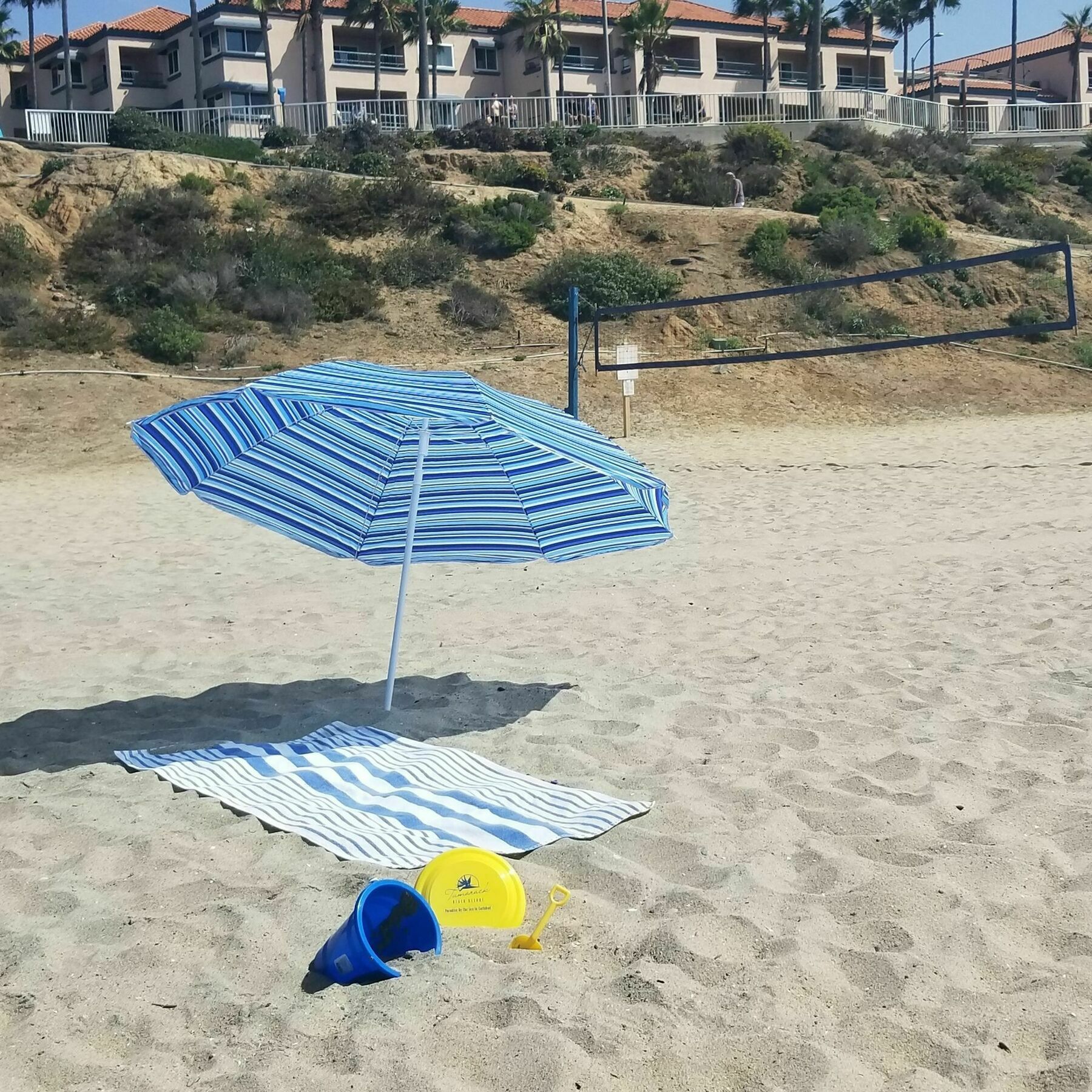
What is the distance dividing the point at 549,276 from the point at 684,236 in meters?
4.47

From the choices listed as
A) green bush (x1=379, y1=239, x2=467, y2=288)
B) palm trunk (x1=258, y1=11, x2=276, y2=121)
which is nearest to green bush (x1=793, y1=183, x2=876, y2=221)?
green bush (x1=379, y1=239, x2=467, y2=288)

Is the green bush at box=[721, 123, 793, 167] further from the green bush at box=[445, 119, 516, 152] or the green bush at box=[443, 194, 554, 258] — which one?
the green bush at box=[443, 194, 554, 258]

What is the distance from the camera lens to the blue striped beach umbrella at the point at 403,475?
5.16m

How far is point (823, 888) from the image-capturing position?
12.4 feet

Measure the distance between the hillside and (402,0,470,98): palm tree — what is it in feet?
65.2

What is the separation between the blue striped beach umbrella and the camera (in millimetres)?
5156

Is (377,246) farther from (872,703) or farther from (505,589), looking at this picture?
(872,703)

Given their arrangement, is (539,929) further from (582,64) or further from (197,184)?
(582,64)

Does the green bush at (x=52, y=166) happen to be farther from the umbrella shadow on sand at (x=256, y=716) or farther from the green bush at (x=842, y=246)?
the umbrella shadow on sand at (x=256, y=716)

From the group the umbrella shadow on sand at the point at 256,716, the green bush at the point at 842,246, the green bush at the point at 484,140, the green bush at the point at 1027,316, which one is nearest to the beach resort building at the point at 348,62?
the green bush at the point at 484,140

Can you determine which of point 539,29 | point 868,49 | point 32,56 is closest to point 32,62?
point 32,56

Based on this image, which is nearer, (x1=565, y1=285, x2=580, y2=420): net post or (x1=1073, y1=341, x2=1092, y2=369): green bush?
(x1=565, y1=285, x2=580, y2=420): net post

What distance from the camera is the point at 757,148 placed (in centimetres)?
3441

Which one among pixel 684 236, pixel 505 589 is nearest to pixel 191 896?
pixel 505 589
